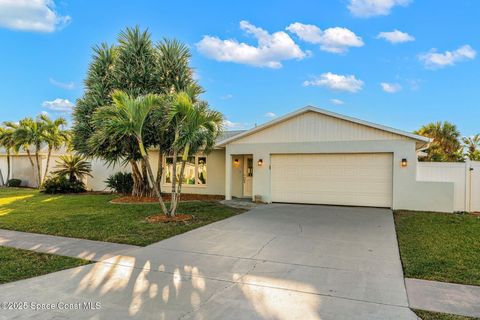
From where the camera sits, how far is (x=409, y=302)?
395cm

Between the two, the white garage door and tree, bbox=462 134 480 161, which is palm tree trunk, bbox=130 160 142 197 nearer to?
the white garage door

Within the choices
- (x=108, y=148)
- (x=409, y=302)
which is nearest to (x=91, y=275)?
(x=409, y=302)

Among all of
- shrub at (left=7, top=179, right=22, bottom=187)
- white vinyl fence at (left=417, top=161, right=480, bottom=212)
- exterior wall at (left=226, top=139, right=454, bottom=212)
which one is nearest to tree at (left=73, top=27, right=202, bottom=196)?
exterior wall at (left=226, top=139, right=454, bottom=212)

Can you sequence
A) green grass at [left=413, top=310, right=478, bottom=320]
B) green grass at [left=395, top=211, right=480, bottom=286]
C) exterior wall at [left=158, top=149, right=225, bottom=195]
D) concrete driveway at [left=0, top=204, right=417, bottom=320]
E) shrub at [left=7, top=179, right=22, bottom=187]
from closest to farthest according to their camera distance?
green grass at [left=413, top=310, right=478, bottom=320]
concrete driveway at [left=0, top=204, right=417, bottom=320]
green grass at [left=395, top=211, right=480, bottom=286]
exterior wall at [left=158, top=149, right=225, bottom=195]
shrub at [left=7, top=179, right=22, bottom=187]

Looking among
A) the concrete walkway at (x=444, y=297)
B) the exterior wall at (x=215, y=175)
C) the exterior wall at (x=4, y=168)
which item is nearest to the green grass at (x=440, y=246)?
the concrete walkway at (x=444, y=297)

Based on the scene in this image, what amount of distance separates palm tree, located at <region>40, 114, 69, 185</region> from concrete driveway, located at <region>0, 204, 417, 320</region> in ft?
55.9

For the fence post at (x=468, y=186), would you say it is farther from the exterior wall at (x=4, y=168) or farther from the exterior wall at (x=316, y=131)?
the exterior wall at (x=4, y=168)

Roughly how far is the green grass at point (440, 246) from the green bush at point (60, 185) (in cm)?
1626

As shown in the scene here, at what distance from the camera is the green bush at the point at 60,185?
56.4 ft

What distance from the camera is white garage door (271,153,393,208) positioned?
12242 millimetres

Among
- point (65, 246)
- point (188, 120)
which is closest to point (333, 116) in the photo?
point (188, 120)

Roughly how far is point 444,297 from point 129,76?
13.7 meters

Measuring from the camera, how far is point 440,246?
6.67 metres

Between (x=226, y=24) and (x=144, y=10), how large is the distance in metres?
4.30
